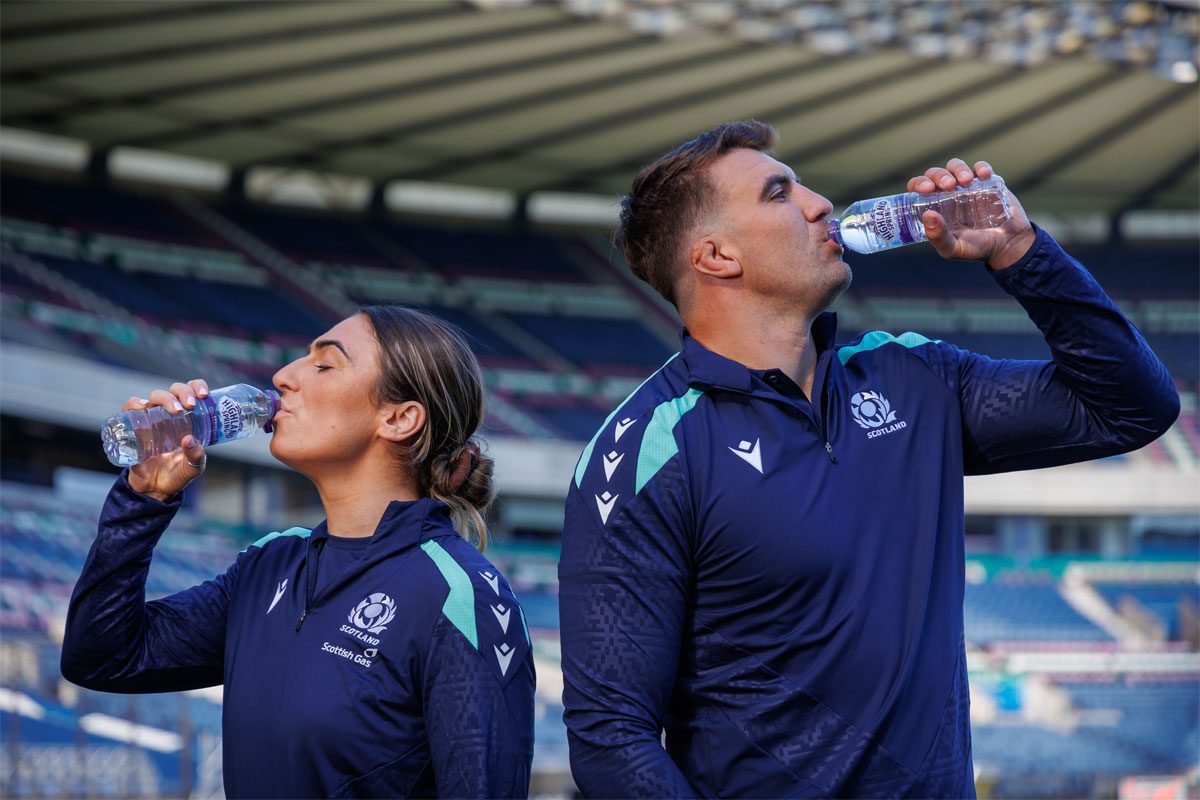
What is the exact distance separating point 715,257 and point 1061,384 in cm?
55

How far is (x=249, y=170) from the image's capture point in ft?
72.2

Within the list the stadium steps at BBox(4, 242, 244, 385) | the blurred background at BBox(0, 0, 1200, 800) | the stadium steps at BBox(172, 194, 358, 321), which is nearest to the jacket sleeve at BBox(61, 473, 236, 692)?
the blurred background at BBox(0, 0, 1200, 800)

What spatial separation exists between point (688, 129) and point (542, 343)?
15.6 ft

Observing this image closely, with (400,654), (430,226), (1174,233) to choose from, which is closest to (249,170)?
(430,226)

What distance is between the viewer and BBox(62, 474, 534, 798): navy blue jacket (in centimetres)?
190

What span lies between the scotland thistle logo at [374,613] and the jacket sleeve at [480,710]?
9cm

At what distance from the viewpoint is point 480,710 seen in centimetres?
186

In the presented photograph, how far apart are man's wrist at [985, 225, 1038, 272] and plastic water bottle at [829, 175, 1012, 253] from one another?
3 cm

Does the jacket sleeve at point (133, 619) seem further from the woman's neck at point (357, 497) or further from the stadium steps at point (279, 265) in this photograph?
the stadium steps at point (279, 265)

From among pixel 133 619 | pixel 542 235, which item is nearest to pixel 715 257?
pixel 133 619

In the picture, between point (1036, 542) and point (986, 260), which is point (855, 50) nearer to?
point (1036, 542)

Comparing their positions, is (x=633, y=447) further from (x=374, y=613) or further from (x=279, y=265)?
(x=279, y=265)

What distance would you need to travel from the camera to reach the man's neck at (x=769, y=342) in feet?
6.23

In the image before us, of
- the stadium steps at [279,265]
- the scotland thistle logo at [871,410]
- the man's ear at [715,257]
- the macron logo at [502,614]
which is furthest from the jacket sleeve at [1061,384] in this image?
the stadium steps at [279,265]
